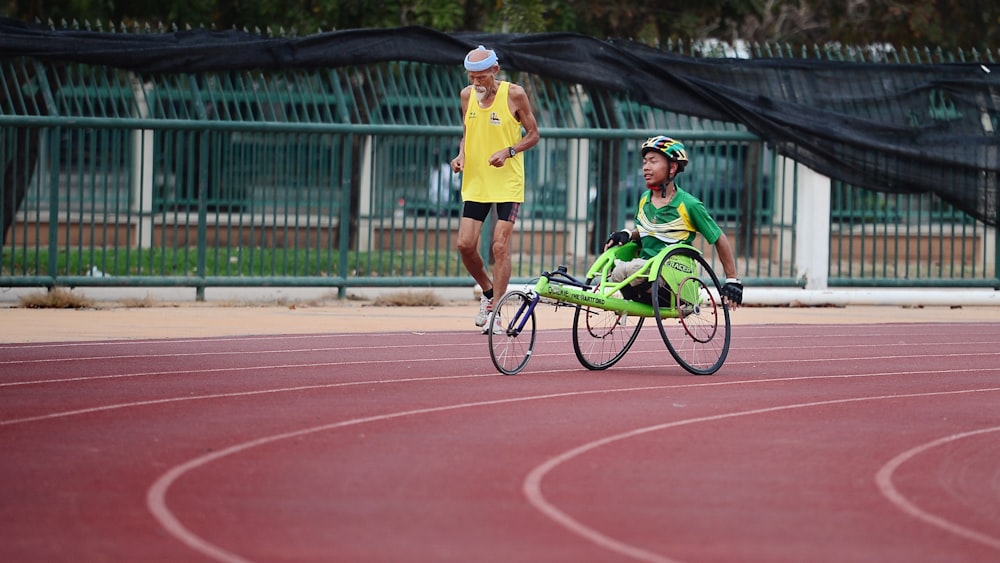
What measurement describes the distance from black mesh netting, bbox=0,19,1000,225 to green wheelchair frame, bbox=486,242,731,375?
6546mm

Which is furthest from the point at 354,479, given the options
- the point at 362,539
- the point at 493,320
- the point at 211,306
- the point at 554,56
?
the point at 554,56

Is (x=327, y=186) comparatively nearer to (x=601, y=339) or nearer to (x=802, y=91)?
(x=802, y=91)

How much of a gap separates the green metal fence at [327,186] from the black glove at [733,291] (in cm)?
724

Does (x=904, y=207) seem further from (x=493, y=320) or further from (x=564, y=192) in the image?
(x=493, y=320)

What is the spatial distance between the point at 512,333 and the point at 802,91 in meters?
9.01

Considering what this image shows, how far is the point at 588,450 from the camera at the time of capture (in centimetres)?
838

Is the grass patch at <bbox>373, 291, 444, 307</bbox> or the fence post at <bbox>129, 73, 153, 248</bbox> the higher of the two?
the fence post at <bbox>129, 73, 153, 248</bbox>

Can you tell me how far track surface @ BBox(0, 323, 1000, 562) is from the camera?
20.7 feet

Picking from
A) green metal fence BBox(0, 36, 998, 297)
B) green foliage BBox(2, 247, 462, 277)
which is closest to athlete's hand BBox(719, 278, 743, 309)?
green metal fence BBox(0, 36, 998, 297)

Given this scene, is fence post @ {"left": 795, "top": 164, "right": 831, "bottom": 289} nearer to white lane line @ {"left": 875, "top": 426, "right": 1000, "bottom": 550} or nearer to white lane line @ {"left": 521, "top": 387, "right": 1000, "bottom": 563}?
white lane line @ {"left": 521, "top": 387, "right": 1000, "bottom": 563}

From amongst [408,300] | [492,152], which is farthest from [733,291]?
[408,300]

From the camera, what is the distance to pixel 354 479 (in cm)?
748

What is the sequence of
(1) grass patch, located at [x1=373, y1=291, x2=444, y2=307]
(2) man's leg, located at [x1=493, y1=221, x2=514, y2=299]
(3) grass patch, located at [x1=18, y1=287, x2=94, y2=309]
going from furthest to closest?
(1) grass patch, located at [x1=373, y1=291, x2=444, y2=307] → (3) grass patch, located at [x1=18, y1=287, x2=94, y2=309] → (2) man's leg, located at [x1=493, y1=221, x2=514, y2=299]

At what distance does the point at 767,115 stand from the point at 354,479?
39.6ft
